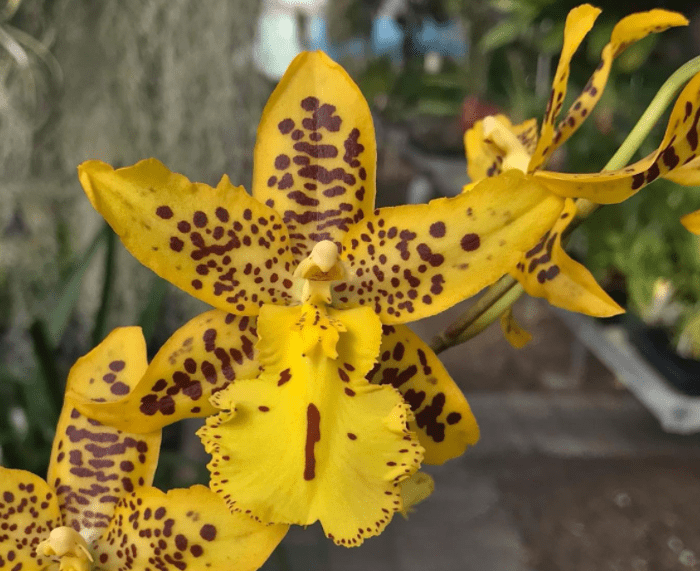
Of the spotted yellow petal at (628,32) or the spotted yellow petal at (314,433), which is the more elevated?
the spotted yellow petal at (628,32)

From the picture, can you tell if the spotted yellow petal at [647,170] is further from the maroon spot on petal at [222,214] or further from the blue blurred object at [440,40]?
the blue blurred object at [440,40]

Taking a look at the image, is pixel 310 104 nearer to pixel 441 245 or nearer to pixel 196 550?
pixel 441 245

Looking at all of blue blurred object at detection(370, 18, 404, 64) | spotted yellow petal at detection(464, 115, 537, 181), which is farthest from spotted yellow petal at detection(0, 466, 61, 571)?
blue blurred object at detection(370, 18, 404, 64)

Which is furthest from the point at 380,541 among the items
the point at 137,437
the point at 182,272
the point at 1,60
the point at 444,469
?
the point at 1,60

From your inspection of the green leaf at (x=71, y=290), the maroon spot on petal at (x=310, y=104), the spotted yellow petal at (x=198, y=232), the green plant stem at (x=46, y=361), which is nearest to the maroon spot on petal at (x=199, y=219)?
the spotted yellow petal at (x=198, y=232)

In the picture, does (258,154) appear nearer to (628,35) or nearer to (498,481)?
(628,35)

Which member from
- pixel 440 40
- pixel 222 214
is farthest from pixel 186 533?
pixel 440 40

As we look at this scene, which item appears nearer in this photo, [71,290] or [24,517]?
[24,517]
